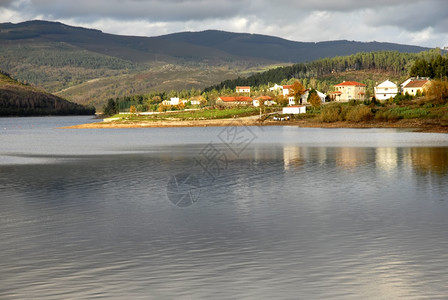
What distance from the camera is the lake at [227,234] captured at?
51.3 feet

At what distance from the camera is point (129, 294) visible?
49.1 feet

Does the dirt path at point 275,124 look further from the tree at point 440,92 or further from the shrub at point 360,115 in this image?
the tree at point 440,92

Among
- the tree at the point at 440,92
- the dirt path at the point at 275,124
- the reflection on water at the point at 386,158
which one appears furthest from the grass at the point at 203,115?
the reflection on water at the point at 386,158

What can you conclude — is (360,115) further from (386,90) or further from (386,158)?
(386,158)

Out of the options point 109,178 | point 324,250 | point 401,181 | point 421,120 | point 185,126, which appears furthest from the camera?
point 185,126

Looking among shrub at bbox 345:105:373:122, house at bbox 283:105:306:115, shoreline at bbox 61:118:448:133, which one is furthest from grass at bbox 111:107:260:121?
shrub at bbox 345:105:373:122

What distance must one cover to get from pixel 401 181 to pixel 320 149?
102ft

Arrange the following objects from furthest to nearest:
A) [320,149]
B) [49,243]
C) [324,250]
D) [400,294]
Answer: [320,149] < [49,243] < [324,250] < [400,294]

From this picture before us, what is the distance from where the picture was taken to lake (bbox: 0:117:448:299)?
51.3 feet

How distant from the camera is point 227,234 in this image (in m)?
22.0

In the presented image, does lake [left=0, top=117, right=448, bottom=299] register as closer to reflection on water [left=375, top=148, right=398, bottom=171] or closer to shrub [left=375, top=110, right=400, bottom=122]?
reflection on water [left=375, top=148, right=398, bottom=171]

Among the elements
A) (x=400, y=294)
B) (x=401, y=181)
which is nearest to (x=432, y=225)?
(x=400, y=294)

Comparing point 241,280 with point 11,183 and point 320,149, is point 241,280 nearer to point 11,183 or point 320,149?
point 11,183

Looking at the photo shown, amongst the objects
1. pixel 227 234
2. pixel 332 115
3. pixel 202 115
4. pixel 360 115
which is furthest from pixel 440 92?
pixel 227 234
